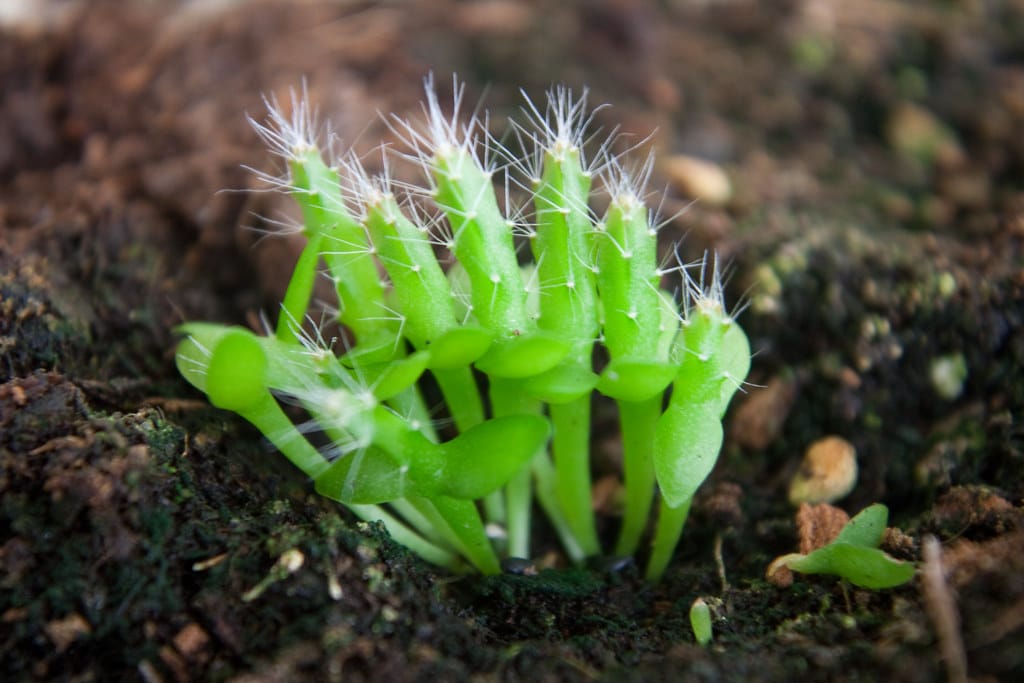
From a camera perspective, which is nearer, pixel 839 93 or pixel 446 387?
pixel 446 387

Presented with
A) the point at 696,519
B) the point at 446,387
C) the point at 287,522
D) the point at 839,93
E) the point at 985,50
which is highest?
the point at 985,50

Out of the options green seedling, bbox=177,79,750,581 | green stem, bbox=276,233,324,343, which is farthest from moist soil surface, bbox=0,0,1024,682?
green stem, bbox=276,233,324,343

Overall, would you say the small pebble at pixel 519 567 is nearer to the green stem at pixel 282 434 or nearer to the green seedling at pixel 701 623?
the green seedling at pixel 701 623

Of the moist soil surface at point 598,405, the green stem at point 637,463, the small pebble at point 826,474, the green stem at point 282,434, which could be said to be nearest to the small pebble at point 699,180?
the moist soil surface at point 598,405

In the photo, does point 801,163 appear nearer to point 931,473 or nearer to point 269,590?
point 931,473

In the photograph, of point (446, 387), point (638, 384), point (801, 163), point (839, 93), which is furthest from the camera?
point (839, 93)

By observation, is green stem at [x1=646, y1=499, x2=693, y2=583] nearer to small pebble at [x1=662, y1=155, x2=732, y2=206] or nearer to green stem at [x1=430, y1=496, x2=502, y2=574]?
green stem at [x1=430, y1=496, x2=502, y2=574]

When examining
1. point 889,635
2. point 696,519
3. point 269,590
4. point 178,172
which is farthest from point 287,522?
point 178,172
